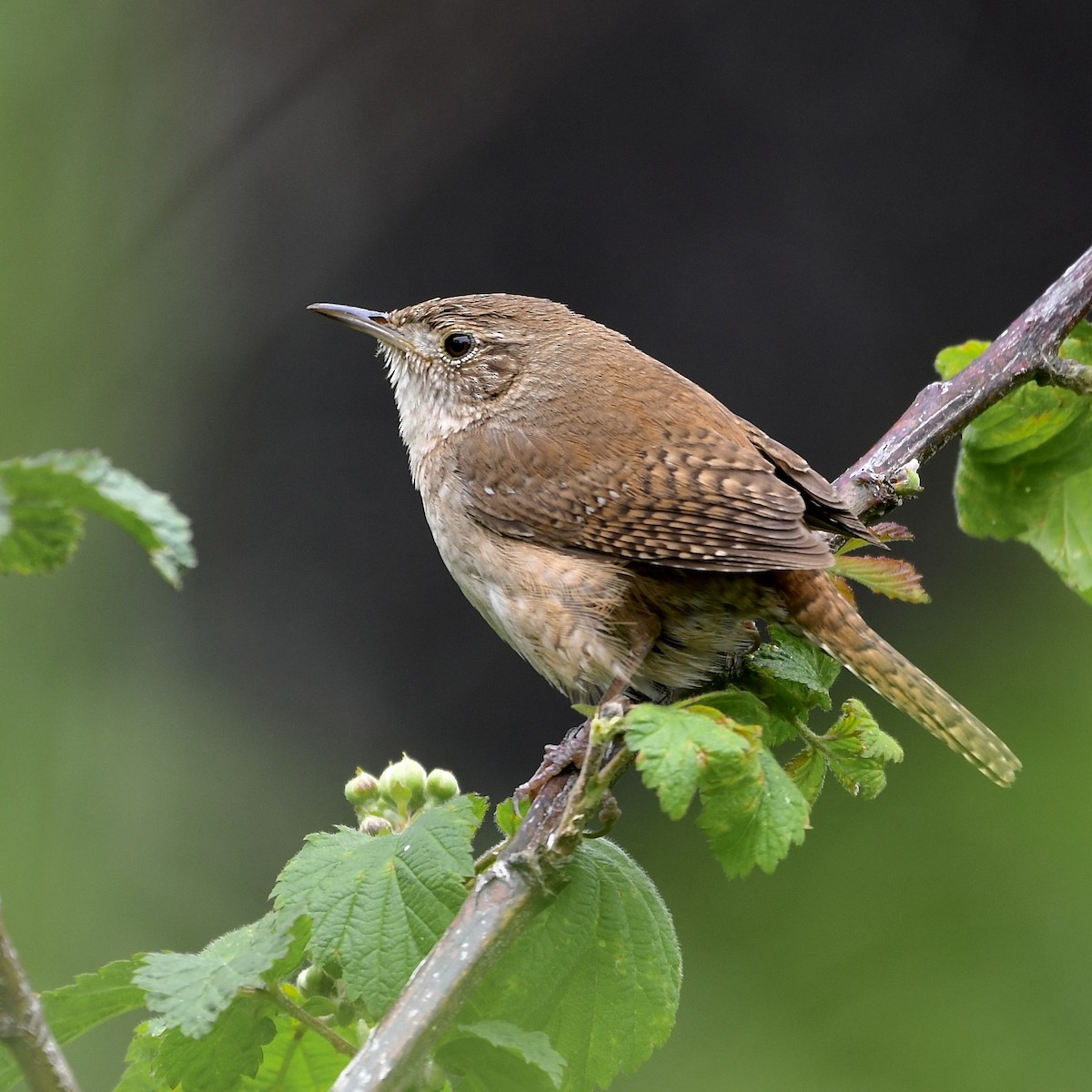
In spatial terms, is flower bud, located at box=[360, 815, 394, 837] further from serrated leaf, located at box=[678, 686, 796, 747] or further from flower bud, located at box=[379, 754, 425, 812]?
serrated leaf, located at box=[678, 686, 796, 747]

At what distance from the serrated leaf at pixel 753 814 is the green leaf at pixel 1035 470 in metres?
1.31

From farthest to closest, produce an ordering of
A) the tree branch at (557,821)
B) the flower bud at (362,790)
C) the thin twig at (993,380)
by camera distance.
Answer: the thin twig at (993,380) < the flower bud at (362,790) < the tree branch at (557,821)

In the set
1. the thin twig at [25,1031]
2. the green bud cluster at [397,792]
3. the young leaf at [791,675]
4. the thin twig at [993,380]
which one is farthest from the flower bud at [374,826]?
the thin twig at [993,380]

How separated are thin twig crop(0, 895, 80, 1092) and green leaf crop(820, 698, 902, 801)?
4.40ft

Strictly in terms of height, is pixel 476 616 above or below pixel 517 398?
below

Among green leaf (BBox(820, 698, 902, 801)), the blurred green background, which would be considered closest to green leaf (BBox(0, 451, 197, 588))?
green leaf (BBox(820, 698, 902, 801))

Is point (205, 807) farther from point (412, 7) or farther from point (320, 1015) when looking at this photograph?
point (320, 1015)

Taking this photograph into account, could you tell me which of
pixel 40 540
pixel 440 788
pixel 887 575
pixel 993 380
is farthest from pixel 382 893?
pixel 993 380

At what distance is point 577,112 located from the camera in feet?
21.4

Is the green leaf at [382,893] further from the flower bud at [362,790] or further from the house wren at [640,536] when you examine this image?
the house wren at [640,536]

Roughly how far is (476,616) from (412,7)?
3.14 m

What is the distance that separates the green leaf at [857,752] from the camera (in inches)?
87.5

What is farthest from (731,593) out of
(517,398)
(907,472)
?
(517,398)

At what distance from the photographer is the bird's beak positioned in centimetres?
372
